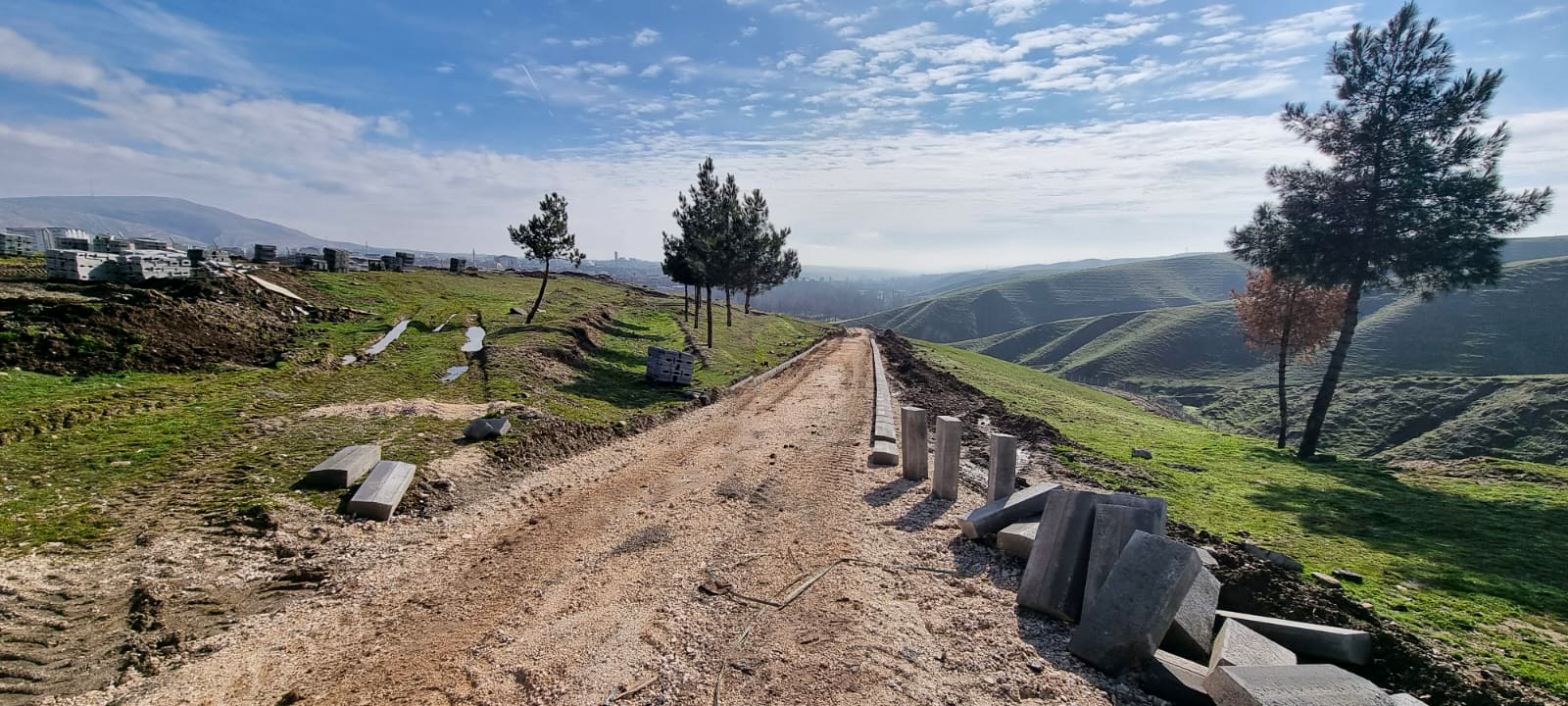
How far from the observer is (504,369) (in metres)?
16.9

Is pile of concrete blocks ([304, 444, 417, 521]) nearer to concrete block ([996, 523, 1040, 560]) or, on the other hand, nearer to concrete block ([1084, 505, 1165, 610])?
concrete block ([996, 523, 1040, 560])

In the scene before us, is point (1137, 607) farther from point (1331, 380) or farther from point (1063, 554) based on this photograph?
point (1331, 380)

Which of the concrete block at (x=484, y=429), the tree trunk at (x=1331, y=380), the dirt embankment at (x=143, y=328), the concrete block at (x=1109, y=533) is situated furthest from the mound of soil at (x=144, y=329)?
the tree trunk at (x=1331, y=380)

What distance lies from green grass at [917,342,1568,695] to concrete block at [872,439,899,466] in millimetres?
→ 3935

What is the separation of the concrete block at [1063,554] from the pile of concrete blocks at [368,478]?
8449 millimetres

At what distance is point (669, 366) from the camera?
19.4 m

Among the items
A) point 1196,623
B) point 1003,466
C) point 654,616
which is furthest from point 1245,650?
point 654,616

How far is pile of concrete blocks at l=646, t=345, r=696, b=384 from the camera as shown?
19359 mm

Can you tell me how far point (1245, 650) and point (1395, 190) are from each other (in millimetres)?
20306

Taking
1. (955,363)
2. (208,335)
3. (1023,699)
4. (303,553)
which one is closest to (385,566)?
(303,553)

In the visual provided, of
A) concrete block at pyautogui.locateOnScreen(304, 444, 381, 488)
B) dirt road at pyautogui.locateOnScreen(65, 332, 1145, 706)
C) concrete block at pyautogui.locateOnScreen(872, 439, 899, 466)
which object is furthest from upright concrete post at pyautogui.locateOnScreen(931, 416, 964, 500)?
concrete block at pyautogui.locateOnScreen(304, 444, 381, 488)

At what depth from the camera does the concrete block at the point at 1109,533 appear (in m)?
6.36

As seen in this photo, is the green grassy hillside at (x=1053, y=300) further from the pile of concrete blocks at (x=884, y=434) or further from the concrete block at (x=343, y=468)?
the concrete block at (x=343, y=468)

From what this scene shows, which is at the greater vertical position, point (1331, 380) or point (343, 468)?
point (1331, 380)
